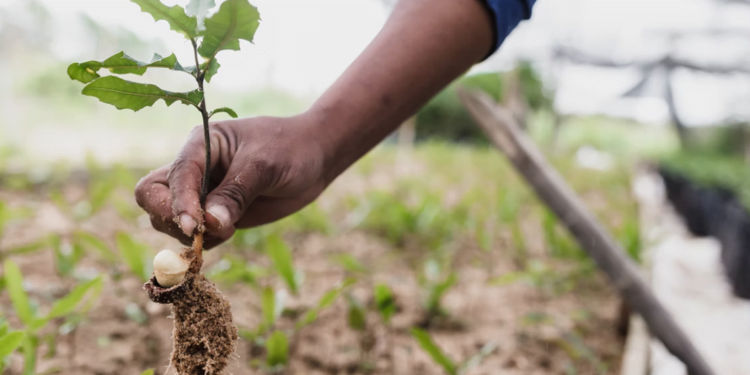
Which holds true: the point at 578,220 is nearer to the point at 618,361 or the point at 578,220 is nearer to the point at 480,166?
the point at 618,361

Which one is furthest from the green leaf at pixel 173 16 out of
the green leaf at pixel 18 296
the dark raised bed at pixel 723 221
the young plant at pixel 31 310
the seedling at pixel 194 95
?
the dark raised bed at pixel 723 221

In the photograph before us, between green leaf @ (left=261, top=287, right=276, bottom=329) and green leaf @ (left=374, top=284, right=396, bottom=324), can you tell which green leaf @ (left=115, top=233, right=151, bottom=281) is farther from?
green leaf @ (left=374, top=284, right=396, bottom=324)

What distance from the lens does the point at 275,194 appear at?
72 centimetres

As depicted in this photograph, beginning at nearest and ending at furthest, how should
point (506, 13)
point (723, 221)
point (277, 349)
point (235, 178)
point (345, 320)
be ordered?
point (235, 178), point (506, 13), point (277, 349), point (345, 320), point (723, 221)

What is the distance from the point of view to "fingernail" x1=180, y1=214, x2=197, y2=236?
54 cm

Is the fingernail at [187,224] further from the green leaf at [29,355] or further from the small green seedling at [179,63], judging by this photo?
Answer: the green leaf at [29,355]

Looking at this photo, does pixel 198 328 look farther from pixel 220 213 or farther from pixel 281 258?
pixel 281 258

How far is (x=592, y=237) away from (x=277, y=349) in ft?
3.49

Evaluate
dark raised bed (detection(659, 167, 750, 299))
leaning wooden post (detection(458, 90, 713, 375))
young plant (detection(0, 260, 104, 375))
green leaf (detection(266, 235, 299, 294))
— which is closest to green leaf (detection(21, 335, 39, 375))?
young plant (detection(0, 260, 104, 375))

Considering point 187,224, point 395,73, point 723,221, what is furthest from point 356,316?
point 723,221

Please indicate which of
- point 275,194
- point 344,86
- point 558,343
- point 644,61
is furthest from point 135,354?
point 644,61

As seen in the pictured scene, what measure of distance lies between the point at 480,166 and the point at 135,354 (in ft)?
15.5

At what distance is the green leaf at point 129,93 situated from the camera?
1.73ft

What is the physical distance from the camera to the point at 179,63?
53 centimetres
